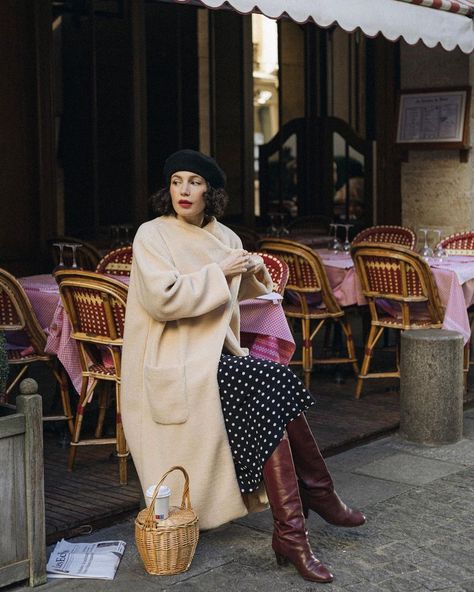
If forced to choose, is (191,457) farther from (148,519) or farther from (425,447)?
(425,447)

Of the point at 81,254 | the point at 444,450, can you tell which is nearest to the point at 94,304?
the point at 444,450

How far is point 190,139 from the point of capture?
10414 mm

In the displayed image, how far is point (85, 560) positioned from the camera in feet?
15.8

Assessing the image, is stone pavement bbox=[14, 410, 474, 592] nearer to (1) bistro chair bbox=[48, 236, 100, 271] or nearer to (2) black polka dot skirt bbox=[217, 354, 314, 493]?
(2) black polka dot skirt bbox=[217, 354, 314, 493]

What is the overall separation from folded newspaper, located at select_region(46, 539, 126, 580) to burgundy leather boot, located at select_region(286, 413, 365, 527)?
0.80 metres

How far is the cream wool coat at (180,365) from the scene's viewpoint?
4.77 metres

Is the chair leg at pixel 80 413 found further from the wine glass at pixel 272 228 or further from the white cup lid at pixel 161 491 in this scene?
the wine glass at pixel 272 228

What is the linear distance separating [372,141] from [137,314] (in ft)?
21.7

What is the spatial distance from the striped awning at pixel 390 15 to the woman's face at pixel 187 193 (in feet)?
4.13

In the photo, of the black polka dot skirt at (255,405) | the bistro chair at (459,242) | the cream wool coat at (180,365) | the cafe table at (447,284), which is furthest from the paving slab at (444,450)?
the bistro chair at (459,242)

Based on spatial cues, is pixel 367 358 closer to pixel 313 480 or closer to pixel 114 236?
pixel 114 236

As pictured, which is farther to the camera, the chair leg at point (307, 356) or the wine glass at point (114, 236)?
the wine glass at point (114, 236)

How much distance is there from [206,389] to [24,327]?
76.8 inches

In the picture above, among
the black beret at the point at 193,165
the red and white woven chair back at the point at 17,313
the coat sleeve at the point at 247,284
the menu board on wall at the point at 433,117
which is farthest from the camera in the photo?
the menu board on wall at the point at 433,117
